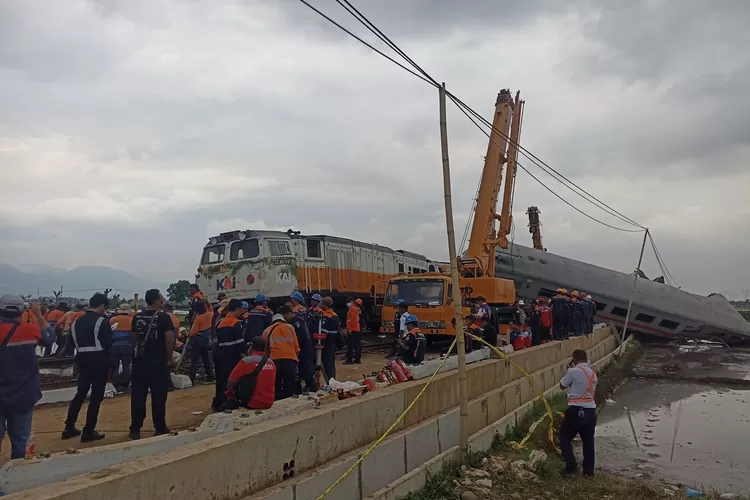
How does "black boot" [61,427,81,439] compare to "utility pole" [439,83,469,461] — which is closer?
"black boot" [61,427,81,439]

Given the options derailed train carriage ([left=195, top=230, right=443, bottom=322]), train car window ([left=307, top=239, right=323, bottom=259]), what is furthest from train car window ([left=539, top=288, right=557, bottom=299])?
train car window ([left=307, top=239, right=323, bottom=259])

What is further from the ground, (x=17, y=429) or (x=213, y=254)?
(x=213, y=254)

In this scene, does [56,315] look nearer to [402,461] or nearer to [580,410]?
[402,461]

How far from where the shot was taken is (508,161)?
1923 cm

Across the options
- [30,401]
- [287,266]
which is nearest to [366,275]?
[287,266]

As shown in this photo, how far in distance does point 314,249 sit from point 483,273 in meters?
5.33

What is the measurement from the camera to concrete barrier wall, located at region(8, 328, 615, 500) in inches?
130

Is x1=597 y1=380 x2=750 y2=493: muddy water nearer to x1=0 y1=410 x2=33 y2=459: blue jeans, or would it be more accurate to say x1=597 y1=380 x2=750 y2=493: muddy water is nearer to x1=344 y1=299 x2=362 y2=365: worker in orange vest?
x1=344 y1=299 x2=362 y2=365: worker in orange vest

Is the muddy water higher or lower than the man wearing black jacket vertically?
lower

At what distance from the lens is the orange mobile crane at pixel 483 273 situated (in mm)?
13422

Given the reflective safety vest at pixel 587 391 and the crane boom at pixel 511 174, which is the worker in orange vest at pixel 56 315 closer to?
the reflective safety vest at pixel 587 391

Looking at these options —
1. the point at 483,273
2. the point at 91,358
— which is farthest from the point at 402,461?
the point at 483,273

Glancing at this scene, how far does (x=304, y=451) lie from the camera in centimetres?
482

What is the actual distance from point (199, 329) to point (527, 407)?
6.13 meters
